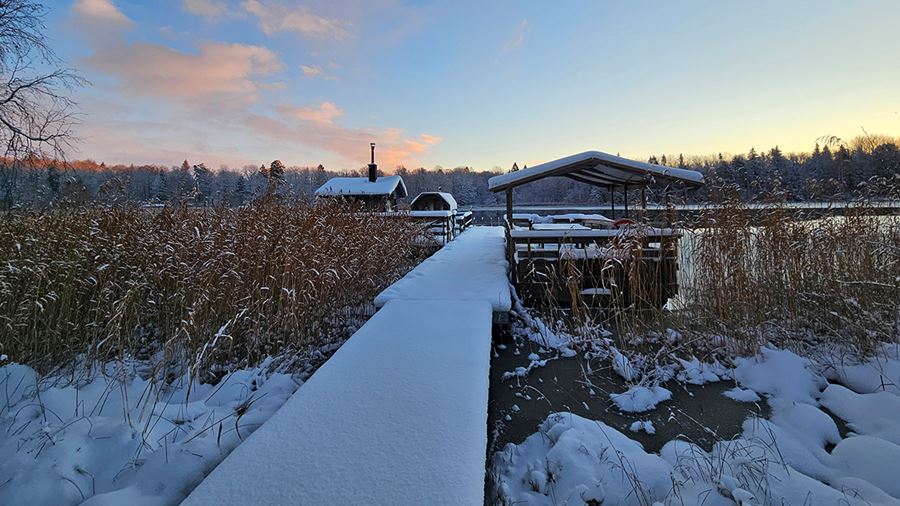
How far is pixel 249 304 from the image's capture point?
3.31m

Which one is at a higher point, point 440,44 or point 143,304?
point 440,44

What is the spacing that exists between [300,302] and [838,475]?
13.8ft

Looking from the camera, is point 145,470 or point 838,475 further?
point 838,475

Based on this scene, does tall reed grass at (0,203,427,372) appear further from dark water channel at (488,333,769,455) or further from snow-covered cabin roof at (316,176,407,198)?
snow-covered cabin roof at (316,176,407,198)

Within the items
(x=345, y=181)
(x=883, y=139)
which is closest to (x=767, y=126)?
(x=883, y=139)

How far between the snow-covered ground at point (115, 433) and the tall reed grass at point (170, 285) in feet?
0.94

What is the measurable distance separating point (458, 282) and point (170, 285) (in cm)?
341

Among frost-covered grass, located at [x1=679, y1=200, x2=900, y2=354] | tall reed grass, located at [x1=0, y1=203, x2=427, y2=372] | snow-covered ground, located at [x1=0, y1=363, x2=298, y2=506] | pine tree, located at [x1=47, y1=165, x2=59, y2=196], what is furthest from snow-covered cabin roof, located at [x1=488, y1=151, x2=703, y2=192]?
pine tree, located at [x1=47, y1=165, x2=59, y2=196]

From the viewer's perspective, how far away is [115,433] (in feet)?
6.71

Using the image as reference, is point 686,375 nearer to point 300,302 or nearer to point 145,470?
point 300,302

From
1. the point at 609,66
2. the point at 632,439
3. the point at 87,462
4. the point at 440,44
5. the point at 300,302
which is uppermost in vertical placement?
the point at 440,44

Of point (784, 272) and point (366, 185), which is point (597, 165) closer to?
point (784, 272)

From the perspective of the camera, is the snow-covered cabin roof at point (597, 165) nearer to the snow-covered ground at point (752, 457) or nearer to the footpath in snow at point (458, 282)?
the footpath in snow at point (458, 282)

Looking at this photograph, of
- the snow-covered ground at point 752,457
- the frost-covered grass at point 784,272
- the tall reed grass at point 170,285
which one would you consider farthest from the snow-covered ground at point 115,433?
the frost-covered grass at point 784,272
